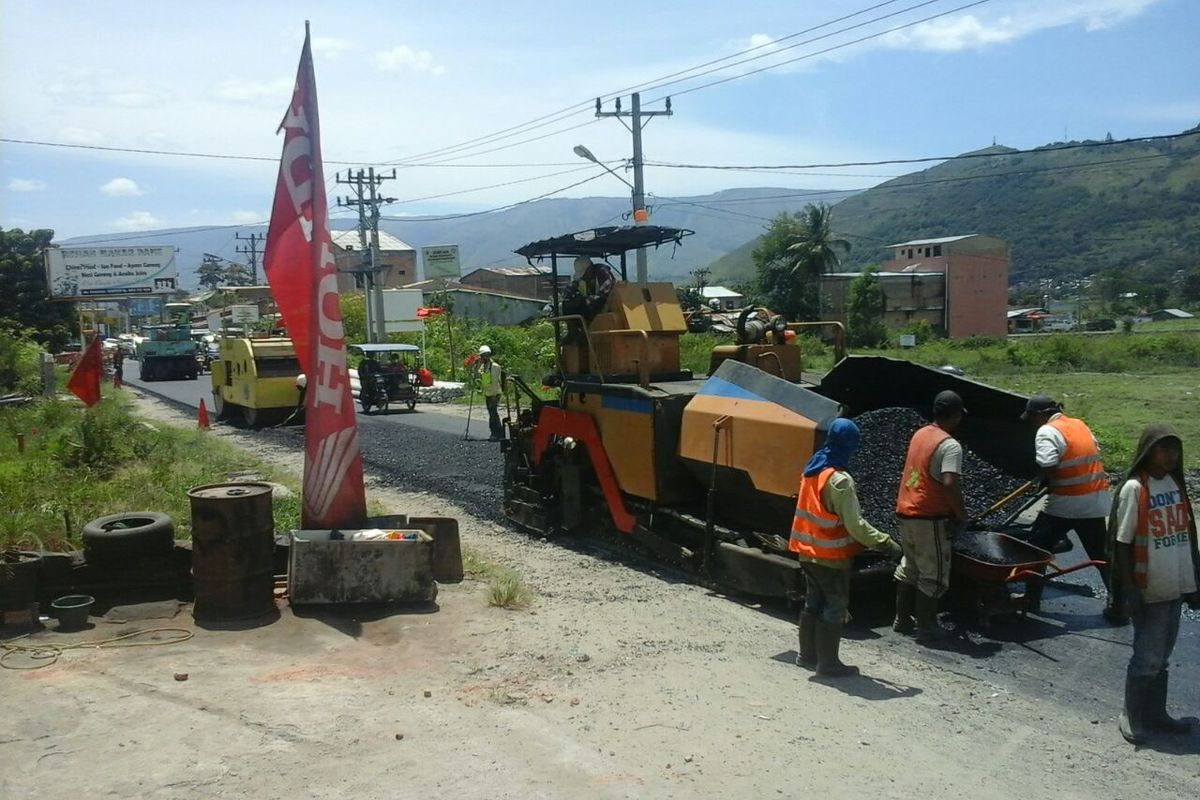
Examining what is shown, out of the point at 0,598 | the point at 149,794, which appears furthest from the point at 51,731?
the point at 0,598

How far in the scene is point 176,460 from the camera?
14516mm

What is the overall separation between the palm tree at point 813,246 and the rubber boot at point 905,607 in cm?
5796

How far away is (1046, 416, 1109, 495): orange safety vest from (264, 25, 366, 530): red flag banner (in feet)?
17.0

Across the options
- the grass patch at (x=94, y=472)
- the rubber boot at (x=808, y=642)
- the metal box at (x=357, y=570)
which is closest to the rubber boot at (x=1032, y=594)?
the rubber boot at (x=808, y=642)

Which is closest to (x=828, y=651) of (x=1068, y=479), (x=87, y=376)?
(x=1068, y=479)

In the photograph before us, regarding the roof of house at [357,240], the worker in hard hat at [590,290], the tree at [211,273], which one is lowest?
the worker in hard hat at [590,290]

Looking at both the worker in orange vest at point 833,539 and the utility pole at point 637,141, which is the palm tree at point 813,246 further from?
the worker in orange vest at point 833,539

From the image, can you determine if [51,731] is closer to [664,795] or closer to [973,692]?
[664,795]

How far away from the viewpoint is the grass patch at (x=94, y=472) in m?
8.20

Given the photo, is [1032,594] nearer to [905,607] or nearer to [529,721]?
[905,607]

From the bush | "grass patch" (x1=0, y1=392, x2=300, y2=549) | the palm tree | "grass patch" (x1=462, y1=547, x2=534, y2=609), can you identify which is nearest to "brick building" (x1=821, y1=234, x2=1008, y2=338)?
the palm tree

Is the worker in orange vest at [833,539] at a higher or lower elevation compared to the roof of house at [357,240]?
lower

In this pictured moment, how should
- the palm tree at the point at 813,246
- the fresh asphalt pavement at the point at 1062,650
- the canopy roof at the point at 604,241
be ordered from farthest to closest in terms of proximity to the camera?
the palm tree at the point at 813,246 < the canopy roof at the point at 604,241 < the fresh asphalt pavement at the point at 1062,650

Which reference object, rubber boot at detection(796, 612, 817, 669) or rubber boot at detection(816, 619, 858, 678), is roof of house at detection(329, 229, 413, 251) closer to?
rubber boot at detection(796, 612, 817, 669)
